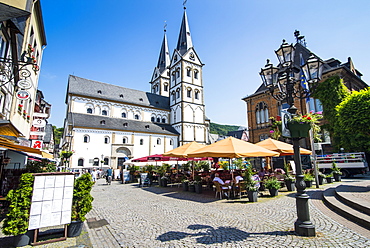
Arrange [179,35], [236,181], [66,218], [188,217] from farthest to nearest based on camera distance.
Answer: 1. [179,35]
2. [236,181]
3. [188,217]
4. [66,218]

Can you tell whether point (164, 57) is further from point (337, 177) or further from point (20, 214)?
point (20, 214)

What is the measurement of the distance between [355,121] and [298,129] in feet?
37.7

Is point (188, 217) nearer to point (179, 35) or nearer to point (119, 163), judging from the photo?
point (119, 163)

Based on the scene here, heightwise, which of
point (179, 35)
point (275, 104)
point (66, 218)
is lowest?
point (66, 218)

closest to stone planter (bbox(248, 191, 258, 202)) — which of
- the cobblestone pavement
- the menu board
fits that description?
the cobblestone pavement

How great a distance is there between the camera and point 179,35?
49250 mm

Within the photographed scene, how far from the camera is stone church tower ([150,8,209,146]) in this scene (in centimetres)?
4272

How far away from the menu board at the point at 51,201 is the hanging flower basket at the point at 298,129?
556cm

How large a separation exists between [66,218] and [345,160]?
18.9m

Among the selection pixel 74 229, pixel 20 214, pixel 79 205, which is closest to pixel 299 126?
pixel 79 205

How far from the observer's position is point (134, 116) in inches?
1606

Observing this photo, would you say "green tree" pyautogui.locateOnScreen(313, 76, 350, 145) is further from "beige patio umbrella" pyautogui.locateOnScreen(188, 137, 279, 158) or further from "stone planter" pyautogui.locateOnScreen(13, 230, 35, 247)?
"stone planter" pyautogui.locateOnScreen(13, 230, 35, 247)

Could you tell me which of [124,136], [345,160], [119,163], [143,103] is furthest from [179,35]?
[345,160]

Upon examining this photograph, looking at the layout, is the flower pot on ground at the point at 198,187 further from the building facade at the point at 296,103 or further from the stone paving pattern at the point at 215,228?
the building facade at the point at 296,103
